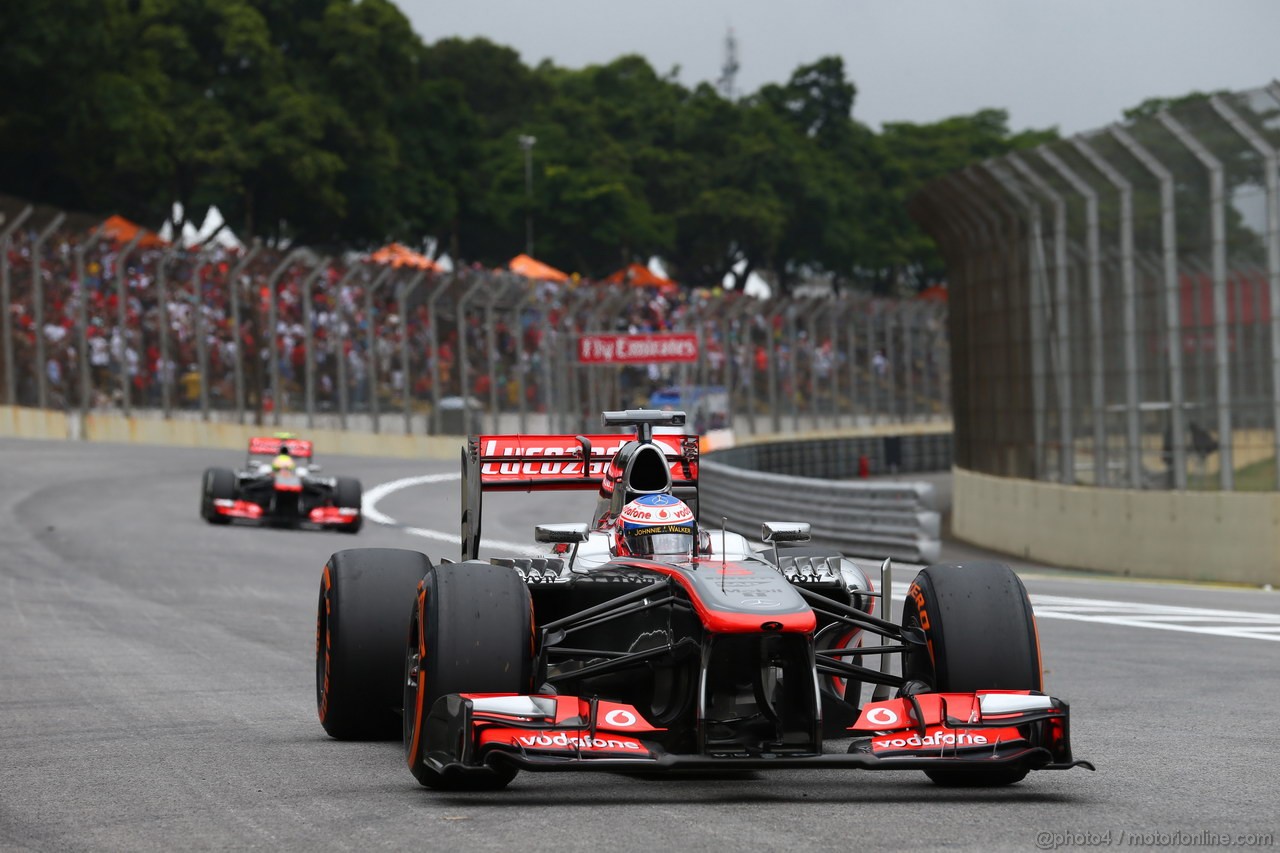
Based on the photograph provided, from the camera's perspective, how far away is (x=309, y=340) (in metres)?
43.2

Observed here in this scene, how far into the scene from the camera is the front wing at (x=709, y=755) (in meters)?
6.47

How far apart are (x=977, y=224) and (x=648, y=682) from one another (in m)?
22.7

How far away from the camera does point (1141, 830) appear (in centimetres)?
608

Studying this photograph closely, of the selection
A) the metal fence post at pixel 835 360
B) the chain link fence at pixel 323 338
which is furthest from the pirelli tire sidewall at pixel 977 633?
the metal fence post at pixel 835 360

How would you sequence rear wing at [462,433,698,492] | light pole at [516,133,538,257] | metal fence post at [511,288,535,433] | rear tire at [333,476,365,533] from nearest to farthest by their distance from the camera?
rear wing at [462,433,698,492], rear tire at [333,476,365,533], metal fence post at [511,288,535,433], light pole at [516,133,538,257]

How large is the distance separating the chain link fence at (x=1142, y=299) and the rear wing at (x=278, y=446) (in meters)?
9.57

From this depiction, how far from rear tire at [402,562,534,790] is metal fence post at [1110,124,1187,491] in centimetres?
1752

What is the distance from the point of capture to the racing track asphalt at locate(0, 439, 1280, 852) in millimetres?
6094

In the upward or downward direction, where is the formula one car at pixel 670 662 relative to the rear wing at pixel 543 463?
downward

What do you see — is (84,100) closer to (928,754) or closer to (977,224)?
(977,224)

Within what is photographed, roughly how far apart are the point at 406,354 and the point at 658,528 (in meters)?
37.0

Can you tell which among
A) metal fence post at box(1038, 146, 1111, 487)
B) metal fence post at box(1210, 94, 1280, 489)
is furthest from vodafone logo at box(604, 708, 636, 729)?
metal fence post at box(1038, 146, 1111, 487)

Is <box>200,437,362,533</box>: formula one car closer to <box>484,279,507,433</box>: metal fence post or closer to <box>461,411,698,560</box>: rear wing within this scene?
<box>461,411,698,560</box>: rear wing

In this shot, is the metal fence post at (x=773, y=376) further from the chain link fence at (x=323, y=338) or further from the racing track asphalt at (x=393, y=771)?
the racing track asphalt at (x=393, y=771)
